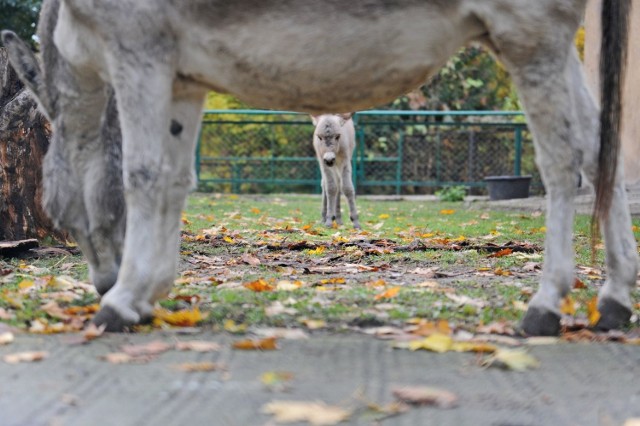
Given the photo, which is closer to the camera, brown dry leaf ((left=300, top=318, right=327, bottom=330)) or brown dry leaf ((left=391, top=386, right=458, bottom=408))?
brown dry leaf ((left=391, top=386, right=458, bottom=408))

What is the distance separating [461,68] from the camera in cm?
2455

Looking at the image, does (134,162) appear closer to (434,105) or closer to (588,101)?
(588,101)

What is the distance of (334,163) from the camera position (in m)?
12.7

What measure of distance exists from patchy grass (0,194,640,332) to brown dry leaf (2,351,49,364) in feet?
1.66

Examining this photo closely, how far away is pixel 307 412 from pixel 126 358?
3.39ft

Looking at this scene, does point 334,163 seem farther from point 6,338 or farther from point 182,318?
point 6,338

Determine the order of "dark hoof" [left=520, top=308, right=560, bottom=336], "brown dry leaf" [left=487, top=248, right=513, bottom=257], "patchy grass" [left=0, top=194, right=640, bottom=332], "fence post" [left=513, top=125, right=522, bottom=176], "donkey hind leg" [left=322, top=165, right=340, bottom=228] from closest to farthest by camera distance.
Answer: "dark hoof" [left=520, top=308, right=560, bottom=336] < "patchy grass" [left=0, top=194, right=640, bottom=332] < "brown dry leaf" [left=487, top=248, right=513, bottom=257] < "donkey hind leg" [left=322, top=165, right=340, bottom=228] < "fence post" [left=513, top=125, right=522, bottom=176]

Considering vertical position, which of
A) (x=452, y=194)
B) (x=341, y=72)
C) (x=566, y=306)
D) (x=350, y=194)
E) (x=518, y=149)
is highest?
(x=341, y=72)

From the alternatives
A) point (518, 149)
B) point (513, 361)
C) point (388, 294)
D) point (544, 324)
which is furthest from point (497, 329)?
point (518, 149)

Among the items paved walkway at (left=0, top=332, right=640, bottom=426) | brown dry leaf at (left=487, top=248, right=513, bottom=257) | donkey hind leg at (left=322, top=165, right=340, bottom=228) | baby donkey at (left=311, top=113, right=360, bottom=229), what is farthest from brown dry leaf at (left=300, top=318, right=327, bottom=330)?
donkey hind leg at (left=322, top=165, right=340, bottom=228)

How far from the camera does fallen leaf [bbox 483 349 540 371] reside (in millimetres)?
3545

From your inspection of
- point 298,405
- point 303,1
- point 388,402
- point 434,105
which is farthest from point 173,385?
point 434,105

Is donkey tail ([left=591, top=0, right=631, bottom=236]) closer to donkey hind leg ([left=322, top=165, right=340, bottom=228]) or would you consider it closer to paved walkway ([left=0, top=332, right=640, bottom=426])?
paved walkway ([left=0, top=332, right=640, bottom=426])

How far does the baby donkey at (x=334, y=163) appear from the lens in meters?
12.5
